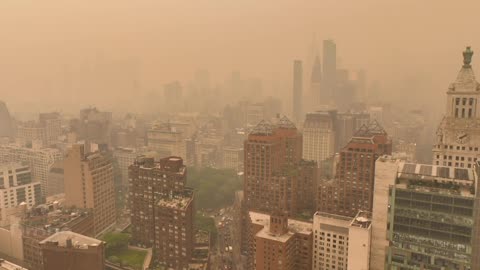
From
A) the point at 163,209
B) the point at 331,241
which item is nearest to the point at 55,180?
the point at 163,209

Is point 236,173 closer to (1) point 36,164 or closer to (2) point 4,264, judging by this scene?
(1) point 36,164

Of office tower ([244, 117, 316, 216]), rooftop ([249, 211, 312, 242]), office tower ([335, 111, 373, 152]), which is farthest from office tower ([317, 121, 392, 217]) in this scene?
office tower ([335, 111, 373, 152])

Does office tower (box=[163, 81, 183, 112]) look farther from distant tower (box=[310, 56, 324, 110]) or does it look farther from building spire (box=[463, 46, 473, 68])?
building spire (box=[463, 46, 473, 68])

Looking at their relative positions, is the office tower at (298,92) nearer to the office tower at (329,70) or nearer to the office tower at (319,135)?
the office tower at (319,135)

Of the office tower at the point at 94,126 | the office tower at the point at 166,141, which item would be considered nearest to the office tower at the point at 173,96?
the office tower at the point at 166,141

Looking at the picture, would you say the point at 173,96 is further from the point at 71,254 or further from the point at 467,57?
the point at 467,57
